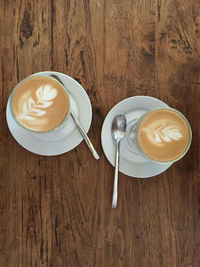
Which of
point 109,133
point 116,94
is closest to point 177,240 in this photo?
point 109,133

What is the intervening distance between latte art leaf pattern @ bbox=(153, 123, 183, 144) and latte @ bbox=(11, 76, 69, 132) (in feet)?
0.93

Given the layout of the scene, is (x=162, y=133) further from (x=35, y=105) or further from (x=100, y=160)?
(x=35, y=105)

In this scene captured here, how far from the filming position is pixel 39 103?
0.86 meters

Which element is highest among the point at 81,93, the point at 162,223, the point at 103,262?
the point at 81,93

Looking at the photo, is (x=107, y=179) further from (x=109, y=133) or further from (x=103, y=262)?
(x=103, y=262)

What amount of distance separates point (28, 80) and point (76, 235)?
1.78 feet

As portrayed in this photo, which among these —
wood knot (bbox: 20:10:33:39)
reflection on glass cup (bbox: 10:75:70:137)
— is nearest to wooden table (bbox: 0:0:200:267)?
wood knot (bbox: 20:10:33:39)

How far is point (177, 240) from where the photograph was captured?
1.01 meters

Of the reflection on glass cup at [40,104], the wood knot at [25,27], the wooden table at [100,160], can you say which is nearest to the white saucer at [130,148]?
the wooden table at [100,160]

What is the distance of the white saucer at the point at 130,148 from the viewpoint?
3.12 feet

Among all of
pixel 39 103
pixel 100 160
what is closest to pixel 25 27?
pixel 39 103

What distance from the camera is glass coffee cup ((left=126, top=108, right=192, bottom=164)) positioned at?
2.86 feet

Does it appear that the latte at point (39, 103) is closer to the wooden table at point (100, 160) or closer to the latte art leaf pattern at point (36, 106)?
the latte art leaf pattern at point (36, 106)

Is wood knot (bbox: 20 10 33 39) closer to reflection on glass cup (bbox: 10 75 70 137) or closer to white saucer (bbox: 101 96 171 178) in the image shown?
reflection on glass cup (bbox: 10 75 70 137)
